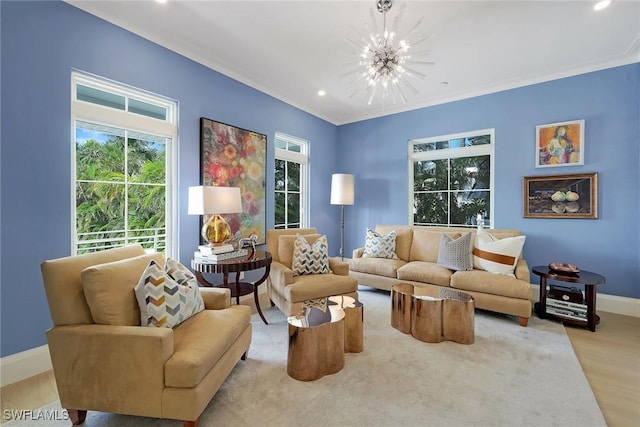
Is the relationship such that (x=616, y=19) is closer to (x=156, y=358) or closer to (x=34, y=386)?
(x=156, y=358)

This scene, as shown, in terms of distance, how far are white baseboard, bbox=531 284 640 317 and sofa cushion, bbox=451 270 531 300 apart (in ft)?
3.99

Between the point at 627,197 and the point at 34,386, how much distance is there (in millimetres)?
5674

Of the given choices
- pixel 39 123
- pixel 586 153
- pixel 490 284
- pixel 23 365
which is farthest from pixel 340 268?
pixel 586 153

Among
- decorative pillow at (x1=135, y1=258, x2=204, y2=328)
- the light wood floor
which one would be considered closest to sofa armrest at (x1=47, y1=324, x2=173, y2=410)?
decorative pillow at (x1=135, y1=258, x2=204, y2=328)

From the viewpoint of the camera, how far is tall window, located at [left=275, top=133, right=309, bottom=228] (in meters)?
4.41

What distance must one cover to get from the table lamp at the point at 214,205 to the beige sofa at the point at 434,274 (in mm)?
2001

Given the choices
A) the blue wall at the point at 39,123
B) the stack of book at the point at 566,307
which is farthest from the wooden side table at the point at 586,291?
the blue wall at the point at 39,123

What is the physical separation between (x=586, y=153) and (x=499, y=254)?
1653 millimetres

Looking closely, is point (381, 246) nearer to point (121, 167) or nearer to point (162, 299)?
point (162, 299)

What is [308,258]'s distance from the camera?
3.13 meters

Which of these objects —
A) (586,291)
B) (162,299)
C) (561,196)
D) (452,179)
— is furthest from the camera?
(452,179)

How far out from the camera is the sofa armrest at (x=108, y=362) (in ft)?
4.67

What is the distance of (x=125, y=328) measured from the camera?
1476mm

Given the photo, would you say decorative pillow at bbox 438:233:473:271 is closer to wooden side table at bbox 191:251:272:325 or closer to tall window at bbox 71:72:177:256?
wooden side table at bbox 191:251:272:325
